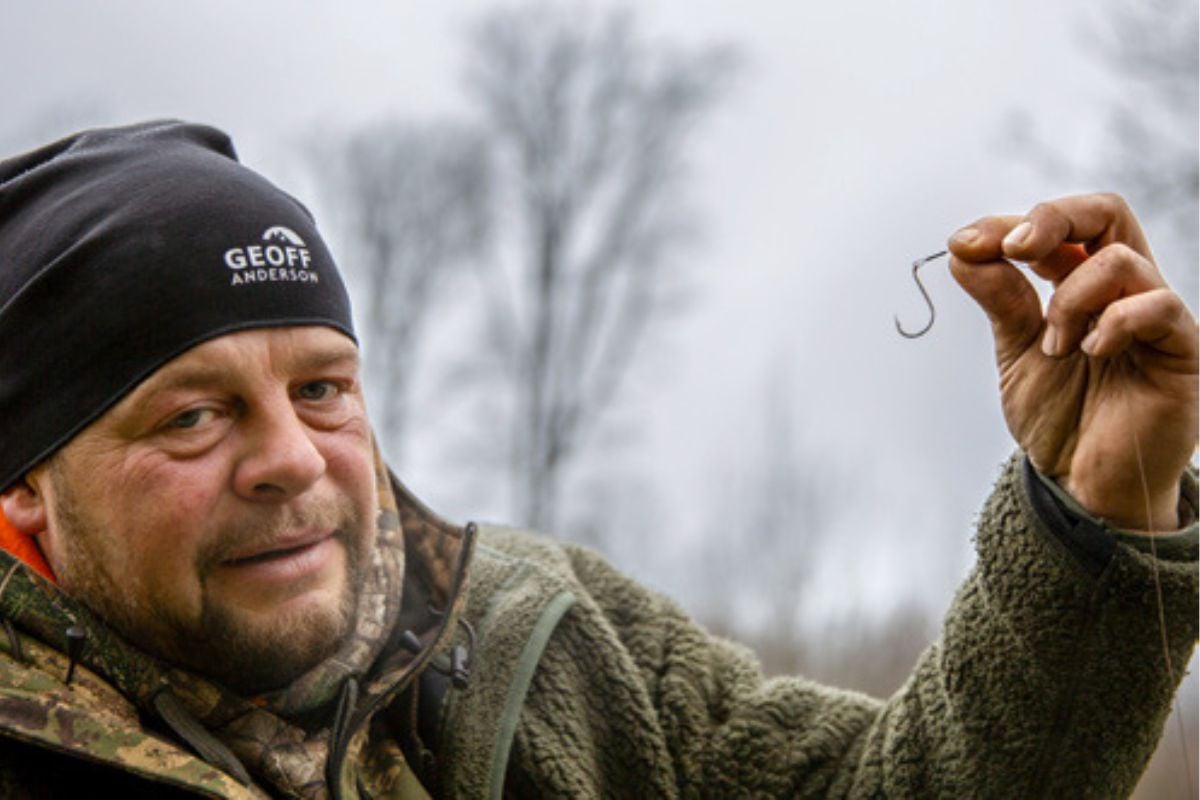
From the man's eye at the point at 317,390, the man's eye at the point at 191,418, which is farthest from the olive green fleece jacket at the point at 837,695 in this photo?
the man's eye at the point at 191,418

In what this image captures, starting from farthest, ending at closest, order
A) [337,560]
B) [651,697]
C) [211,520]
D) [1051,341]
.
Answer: [651,697] → [337,560] → [211,520] → [1051,341]

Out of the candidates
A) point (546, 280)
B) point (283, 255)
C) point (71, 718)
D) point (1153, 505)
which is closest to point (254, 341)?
point (283, 255)

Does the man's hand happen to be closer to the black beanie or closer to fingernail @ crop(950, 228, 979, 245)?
fingernail @ crop(950, 228, 979, 245)

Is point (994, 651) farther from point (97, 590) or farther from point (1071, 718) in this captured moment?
point (97, 590)

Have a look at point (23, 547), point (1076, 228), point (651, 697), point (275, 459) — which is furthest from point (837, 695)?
point (23, 547)

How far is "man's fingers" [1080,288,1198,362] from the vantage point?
2.02 m

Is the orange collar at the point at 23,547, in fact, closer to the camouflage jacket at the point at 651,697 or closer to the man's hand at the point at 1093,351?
the camouflage jacket at the point at 651,697

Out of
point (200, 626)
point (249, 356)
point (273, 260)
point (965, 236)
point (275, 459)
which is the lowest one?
point (200, 626)

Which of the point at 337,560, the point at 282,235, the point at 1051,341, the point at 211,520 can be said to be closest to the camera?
the point at 1051,341

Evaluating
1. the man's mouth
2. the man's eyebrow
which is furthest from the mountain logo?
the man's mouth

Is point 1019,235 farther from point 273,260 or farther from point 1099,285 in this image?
point 273,260

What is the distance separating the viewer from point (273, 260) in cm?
247

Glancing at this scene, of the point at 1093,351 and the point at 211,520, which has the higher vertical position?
the point at 1093,351

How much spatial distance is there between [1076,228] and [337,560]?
1236mm
